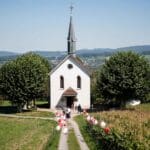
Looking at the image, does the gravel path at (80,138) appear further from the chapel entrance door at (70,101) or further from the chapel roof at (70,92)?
the chapel entrance door at (70,101)

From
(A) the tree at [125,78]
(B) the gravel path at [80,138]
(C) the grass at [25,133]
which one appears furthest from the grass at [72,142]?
(A) the tree at [125,78]

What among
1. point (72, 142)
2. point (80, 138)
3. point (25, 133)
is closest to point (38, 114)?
point (25, 133)

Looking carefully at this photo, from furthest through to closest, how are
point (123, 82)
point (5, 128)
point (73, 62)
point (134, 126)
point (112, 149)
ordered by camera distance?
point (73, 62)
point (123, 82)
point (5, 128)
point (134, 126)
point (112, 149)

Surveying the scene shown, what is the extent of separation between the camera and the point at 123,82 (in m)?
72.3

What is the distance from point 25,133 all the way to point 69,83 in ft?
95.1

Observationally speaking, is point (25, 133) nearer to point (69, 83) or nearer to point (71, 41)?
point (69, 83)

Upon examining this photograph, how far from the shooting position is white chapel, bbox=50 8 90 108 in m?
80.9

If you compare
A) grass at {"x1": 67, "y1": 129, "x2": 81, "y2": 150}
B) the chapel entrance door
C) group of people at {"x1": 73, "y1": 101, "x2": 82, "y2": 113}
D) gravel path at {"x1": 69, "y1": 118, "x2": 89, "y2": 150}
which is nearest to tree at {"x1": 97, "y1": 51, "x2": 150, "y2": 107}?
group of people at {"x1": 73, "y1": 101, "x2": 82, "y2": 113}

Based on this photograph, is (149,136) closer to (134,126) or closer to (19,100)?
(134,126)

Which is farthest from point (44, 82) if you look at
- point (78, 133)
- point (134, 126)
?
point (134, 126)

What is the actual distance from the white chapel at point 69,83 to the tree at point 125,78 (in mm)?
6176

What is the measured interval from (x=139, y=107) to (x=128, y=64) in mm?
6796

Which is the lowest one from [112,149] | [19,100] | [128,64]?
[112,149]

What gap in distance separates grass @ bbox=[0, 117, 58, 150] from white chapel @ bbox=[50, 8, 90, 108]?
13909mm
